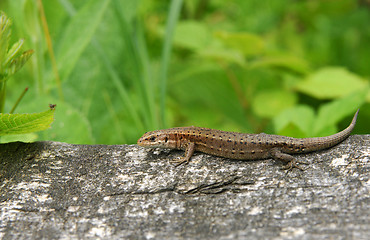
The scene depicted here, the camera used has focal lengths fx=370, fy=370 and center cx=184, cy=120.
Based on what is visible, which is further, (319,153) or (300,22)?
(300,22)

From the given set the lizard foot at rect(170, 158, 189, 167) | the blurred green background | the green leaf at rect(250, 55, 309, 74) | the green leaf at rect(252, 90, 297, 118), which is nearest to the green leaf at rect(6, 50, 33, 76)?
the blurred green background

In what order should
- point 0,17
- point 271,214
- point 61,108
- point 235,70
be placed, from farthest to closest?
point 235,70 < point 61,108 < point 0,17 < point 271,214

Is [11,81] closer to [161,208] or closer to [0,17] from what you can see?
[0,17]

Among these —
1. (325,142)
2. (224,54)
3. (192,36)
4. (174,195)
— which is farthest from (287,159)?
(192,36)

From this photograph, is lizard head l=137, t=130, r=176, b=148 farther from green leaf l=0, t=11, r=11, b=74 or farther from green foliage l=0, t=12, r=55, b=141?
green leaf l=0, t=11, r=11, b=74

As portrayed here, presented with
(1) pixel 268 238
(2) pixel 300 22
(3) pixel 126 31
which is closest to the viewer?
(1) pixel 268 238

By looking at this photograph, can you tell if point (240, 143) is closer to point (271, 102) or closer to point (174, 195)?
point (174, 195)

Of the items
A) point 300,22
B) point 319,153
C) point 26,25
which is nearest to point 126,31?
point 26,25
